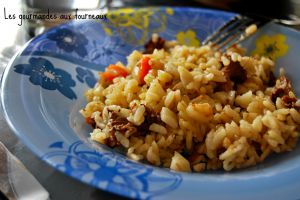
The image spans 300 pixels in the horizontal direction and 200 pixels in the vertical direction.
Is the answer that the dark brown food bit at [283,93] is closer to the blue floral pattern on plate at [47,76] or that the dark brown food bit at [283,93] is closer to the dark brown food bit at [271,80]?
the dark brown food bit at [271,80]

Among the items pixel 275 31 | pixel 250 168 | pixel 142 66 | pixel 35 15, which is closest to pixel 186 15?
pixel 275 31

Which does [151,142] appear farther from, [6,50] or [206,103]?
[6,50]

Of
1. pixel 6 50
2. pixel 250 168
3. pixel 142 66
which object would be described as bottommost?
pixel 6 50

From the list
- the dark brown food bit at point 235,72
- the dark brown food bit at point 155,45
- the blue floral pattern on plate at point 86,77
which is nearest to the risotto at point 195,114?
the dark brown food bit at point 235,72

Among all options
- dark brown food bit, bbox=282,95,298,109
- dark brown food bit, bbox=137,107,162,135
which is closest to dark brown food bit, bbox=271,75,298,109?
dark brown food bit, bbox=282,95,298,109

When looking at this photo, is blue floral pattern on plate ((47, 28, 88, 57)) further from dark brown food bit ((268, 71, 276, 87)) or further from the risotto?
dark brown food bit ((268, 71, 276, 87))

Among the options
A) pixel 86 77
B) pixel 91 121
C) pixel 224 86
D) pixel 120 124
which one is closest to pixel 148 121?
pixel 120 124
